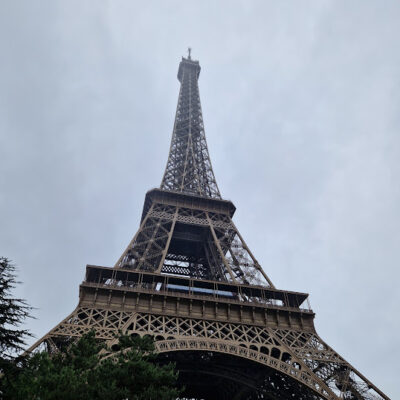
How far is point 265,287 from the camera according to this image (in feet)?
88.0

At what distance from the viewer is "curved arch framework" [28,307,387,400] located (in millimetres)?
20266

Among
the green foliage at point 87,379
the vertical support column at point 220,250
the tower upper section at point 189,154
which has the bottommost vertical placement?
the green foliage at point 87,379

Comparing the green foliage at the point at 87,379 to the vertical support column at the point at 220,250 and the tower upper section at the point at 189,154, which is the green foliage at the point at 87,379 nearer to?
the vertical support column at the point at 220,250

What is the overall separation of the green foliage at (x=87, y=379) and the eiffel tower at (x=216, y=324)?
4.22 m

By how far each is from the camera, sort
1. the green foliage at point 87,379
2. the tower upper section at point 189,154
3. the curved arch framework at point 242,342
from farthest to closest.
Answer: the tower upper section at point 189,154 < the curved arch framework at point 242,342 < the green foliage at point 87,379

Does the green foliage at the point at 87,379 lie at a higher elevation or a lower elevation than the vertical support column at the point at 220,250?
lower

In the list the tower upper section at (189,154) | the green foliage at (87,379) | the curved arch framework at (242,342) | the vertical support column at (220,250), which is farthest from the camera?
the tower upper section at (189,154)

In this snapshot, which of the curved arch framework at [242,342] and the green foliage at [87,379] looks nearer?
the green foliage at [87,379]

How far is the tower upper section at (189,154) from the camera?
40.8 m

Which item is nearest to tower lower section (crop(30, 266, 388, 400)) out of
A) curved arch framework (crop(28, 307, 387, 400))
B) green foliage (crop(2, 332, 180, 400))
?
curved arch framework (crop(28, 307, 387, 400))

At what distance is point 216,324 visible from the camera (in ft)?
77.5

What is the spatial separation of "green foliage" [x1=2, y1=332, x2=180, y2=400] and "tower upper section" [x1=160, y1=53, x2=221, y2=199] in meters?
25.0

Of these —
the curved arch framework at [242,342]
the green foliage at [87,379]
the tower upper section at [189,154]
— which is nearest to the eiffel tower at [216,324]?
the curved arch framework at [242,342]

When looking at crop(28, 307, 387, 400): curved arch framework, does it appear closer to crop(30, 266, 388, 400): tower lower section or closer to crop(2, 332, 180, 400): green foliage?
crop(30, 266, 388, 400): tower lower section
